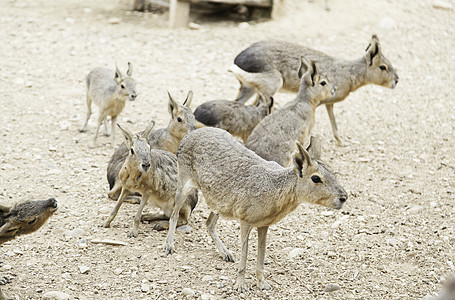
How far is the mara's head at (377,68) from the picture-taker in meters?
7.14

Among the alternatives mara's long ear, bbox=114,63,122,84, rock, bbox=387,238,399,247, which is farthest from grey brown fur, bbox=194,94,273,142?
rock, bbox=387,238,399,247

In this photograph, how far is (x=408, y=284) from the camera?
4348mm

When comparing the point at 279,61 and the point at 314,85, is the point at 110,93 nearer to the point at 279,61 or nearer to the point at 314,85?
the point at 279,61

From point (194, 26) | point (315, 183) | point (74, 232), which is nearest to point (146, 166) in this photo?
point (74, 232)

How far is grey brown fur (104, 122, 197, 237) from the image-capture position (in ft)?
16.0

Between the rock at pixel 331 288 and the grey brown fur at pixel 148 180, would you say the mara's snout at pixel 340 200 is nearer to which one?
the rock at pixel 331 288

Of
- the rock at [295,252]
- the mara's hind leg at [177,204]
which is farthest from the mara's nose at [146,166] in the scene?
the rock at [295,252]

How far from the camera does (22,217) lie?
3891 millimetres

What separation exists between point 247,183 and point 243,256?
52 cm

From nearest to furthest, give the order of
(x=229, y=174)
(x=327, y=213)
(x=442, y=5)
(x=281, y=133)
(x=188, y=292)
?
(x=188, y=292), (x=229, y=174), (x=327, y=213), (x=281, y=133), (x=442, y=5)

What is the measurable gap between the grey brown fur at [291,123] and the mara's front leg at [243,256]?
57.2 inches

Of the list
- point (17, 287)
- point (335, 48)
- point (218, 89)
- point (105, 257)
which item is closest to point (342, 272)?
point (105, 257)

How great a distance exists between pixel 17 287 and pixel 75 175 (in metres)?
1.98

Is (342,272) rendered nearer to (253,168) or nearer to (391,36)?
(253,168)
